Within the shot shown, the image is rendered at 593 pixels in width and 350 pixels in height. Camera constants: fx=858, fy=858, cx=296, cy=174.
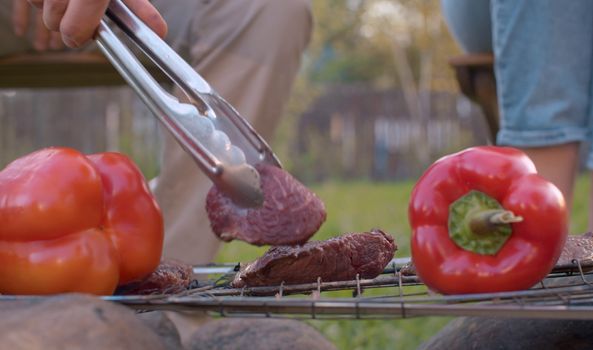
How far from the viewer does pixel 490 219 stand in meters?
1.49

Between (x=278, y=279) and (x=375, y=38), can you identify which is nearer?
(x=278, y=279)

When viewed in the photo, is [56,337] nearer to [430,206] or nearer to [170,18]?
[430,206]

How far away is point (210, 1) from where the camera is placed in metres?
3.00

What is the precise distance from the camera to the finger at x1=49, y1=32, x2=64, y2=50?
10.8 ft

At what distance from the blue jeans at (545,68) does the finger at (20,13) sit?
1.64 m

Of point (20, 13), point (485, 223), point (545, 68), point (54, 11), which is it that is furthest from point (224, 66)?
point (485, 223)

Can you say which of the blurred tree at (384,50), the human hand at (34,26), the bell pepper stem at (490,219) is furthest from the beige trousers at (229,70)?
the blurred tree at (384,50)

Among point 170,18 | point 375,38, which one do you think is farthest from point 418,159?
point 170,18

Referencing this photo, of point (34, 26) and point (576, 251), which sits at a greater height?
point (576, 251)

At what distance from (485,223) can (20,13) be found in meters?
2.15

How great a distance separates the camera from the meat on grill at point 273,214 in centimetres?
155

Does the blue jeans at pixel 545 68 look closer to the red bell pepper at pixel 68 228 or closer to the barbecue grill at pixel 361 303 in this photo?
the barbecue grill at pixel 361 303

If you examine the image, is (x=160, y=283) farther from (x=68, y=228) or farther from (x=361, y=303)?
(x=361, y=303)

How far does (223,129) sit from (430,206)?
408 millimetres
